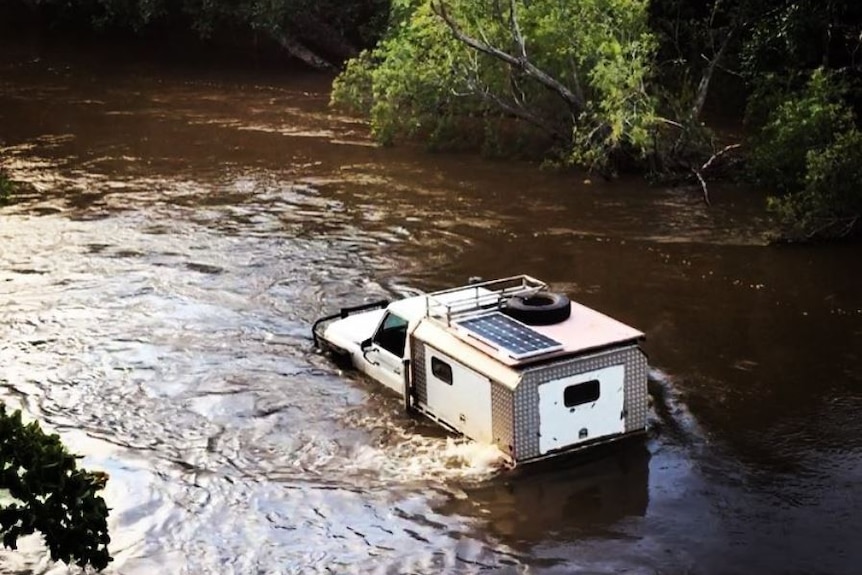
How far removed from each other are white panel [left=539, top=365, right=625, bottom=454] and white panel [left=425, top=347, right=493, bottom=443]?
57 centimetres

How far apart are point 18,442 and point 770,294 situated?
1346 cm

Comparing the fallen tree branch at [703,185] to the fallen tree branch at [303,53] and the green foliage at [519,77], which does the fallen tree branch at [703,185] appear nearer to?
the green foliage at [519,77]

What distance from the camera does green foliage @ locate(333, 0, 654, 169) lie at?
23188 mm

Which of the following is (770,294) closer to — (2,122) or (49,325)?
(49,325)

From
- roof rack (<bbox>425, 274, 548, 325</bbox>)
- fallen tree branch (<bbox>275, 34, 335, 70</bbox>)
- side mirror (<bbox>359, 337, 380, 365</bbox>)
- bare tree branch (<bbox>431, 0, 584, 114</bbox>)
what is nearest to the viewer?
roof rack (<bbox>425, 274, 548, 325</bbox>)

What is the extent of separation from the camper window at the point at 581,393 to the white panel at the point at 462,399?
78 cm

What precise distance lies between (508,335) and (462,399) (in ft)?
2.79

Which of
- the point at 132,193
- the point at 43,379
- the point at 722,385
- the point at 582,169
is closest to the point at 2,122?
the point at 132,193

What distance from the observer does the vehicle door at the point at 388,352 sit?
14.2m

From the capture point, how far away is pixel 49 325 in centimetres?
1694

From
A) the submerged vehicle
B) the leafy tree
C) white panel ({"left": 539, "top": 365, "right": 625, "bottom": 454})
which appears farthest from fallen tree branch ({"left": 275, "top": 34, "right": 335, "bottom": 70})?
white panel ({"left": 539, "top": 365, "right": 625, "bottom": 454})

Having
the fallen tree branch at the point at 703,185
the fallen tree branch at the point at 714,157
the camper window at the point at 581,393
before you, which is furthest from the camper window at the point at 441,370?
the fallen tree branch at the point at 714,157

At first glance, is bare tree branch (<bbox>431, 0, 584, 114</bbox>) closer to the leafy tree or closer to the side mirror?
the leafy tree

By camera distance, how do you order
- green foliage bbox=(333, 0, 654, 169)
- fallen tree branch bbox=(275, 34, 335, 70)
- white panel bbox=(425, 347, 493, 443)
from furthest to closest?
fallen tree branch bbox=(275, 34, 335, 70) < green foliage bbox=(333, 0, 654, 169) < white panel bbox=(425, 347, 493, 443)
